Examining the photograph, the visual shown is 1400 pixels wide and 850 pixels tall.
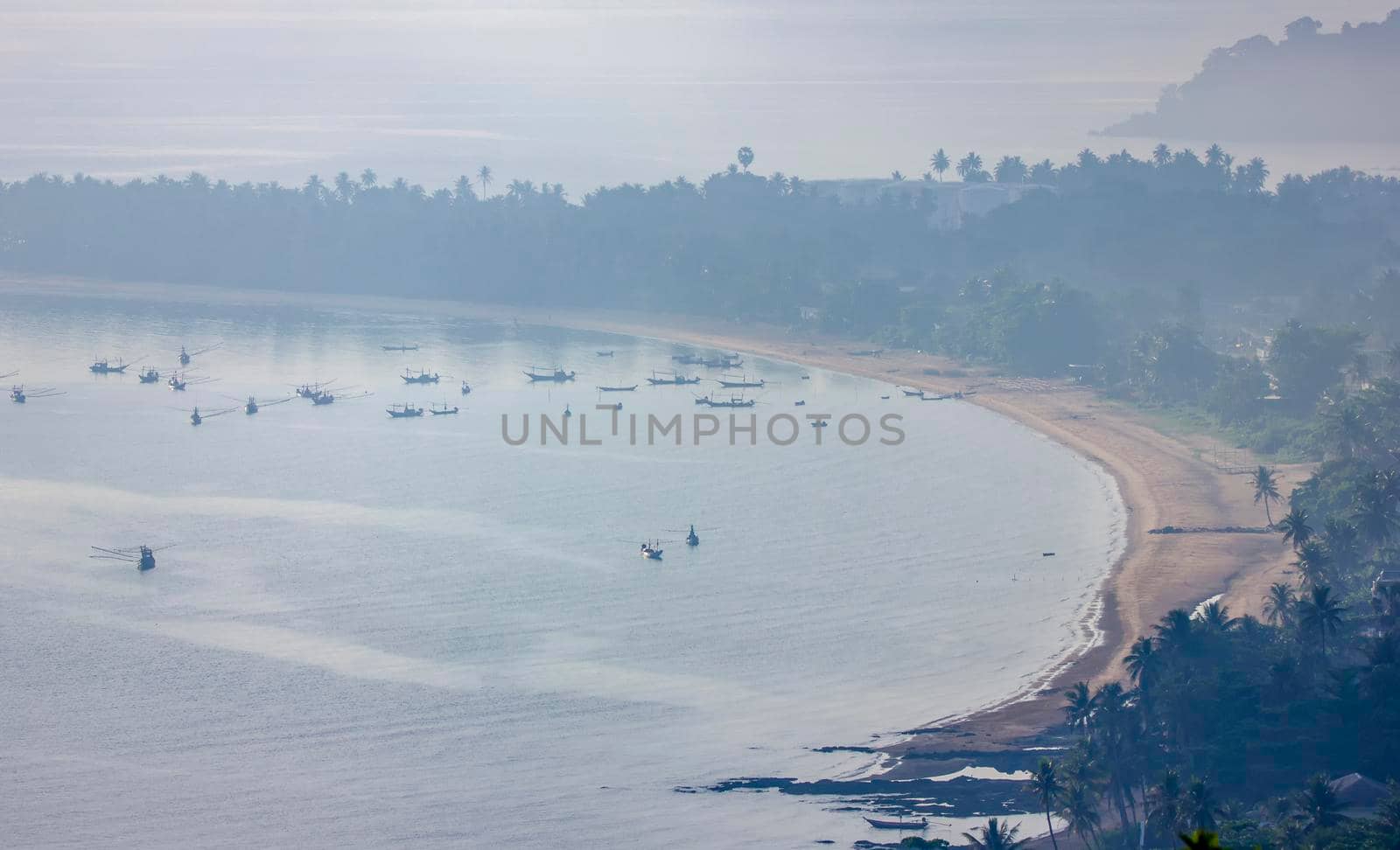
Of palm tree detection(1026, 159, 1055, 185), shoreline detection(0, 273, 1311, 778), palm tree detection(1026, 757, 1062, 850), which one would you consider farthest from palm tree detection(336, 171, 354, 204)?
palm tree detection(1026, 757, 1062, 850)

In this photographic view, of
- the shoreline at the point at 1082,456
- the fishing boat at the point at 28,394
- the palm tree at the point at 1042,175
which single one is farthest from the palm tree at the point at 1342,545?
the palm tree at the point at 1042,175

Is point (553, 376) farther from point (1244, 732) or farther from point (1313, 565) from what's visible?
point (1244, 732)

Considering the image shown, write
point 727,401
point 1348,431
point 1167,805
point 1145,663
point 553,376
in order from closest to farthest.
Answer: point 1167,805
point 1145,663
point 1348,431
point 727,401
point 553,376

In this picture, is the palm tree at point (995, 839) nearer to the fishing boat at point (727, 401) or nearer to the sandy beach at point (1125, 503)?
the sandy beach at point (1125, 503)

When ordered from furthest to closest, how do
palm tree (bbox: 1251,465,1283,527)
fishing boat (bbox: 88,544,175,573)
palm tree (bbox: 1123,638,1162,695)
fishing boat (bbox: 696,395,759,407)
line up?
fishing boat (bbox: 696,395,759,407), palm tree (bbox: 1251,465,1283,527), fishing boat (bbox: 88,544,175,573), palm tree (bbox: 1123,638,1162,695)

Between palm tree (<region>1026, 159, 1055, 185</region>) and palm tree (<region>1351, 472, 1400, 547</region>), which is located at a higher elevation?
palm tree (<region>1026, 159, 1055, 185</region>)

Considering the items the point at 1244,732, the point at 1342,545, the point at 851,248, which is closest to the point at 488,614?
the point at 1244,732

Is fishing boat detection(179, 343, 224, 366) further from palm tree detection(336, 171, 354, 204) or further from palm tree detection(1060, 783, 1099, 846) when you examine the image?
palm tree detection(1060, 783, 1099, 846)
